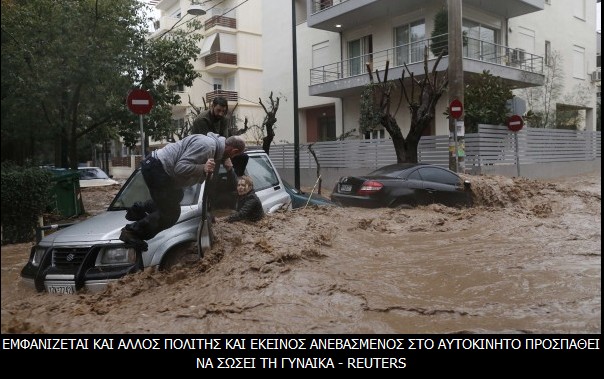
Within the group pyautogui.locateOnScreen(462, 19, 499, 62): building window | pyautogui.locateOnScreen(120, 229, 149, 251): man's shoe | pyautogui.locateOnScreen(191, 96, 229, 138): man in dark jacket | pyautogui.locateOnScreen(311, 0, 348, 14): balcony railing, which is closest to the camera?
pyautogui.locateOnScreen(120, 229, 149, 251): man's shoe

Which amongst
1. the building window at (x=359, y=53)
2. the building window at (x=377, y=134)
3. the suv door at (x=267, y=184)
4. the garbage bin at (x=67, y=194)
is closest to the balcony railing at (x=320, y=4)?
the building window at (x=359, y=53)

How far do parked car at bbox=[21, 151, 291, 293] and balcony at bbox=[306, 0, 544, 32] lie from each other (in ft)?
53.8

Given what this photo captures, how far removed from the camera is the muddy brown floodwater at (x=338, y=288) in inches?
135

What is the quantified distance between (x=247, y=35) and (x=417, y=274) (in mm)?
27887

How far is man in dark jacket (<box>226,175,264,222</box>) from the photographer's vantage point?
545 centimetres

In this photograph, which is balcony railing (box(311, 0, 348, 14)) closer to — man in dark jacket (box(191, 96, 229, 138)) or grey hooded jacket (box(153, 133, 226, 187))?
man in dark jacket (box(191, 96, 229, 138))

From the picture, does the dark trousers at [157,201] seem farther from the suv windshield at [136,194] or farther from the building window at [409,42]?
the building window at [409,42]

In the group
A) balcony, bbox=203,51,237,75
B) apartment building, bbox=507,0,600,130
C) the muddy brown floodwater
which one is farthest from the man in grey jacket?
balcony, bbox=203,51,237,75

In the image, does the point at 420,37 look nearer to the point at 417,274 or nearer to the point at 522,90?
the point at 522,90

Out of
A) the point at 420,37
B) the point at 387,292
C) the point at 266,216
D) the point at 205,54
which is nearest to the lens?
the point at 387,292

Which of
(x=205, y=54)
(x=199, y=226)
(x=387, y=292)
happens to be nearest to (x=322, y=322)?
(x=387, y=292)

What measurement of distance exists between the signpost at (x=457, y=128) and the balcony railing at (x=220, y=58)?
2015cm

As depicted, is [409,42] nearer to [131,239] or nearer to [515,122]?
[515,122]

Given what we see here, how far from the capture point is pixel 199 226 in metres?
4.59
